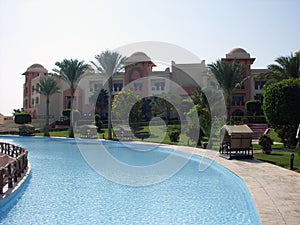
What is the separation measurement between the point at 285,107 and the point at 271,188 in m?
11.4

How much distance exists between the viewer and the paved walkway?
7102mm

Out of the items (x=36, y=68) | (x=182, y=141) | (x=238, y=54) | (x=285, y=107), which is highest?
(x=238, y=54)

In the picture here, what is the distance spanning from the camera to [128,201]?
9539mm

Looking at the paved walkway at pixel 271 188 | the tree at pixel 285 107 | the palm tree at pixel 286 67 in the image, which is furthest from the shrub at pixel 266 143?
the palm tree at pixel 286 67

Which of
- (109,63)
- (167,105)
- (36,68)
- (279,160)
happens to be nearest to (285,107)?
(279,160)

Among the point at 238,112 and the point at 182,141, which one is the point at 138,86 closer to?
the point at 238,112

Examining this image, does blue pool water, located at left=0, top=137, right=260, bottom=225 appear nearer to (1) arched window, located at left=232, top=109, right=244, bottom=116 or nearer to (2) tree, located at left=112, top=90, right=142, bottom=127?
(2) tree, located at left=112, top=90, right=142, bottom=127

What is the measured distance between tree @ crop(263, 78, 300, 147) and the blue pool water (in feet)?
26.9

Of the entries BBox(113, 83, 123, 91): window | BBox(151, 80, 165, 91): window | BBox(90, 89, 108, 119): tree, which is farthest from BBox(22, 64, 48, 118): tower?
BBox(151, 80, 165, 91): window

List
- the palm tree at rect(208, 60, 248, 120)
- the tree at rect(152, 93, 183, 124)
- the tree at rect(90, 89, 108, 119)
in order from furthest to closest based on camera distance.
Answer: the tree at rect(90, 89, 108, 119)
the tree at rect(152, 93, 183, 124)
the palm tree at rect(208, 60, 248, 120)

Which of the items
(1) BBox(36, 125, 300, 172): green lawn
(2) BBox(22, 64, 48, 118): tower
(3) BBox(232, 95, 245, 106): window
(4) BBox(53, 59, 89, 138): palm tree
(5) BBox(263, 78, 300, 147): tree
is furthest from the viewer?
(2) BBox(22, 64, 48, 118): tower

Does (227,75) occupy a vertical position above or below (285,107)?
above

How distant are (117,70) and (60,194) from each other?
21.9 metres

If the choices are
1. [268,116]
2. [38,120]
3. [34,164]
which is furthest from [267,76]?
[38,120]
